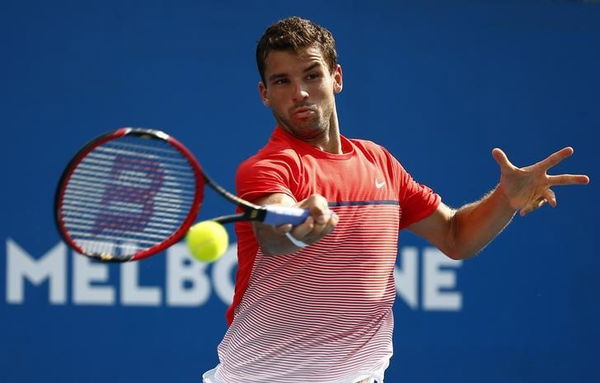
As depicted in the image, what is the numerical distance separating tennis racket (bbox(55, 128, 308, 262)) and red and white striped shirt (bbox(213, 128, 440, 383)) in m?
0.19

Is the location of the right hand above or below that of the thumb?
below

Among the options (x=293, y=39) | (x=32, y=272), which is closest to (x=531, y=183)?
(x=293, y=39)

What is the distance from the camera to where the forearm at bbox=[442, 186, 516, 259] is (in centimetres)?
351

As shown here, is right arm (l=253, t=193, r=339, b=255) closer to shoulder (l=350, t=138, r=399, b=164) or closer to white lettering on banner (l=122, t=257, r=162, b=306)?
shoulder (l=350, t=138, r=399, b=164)

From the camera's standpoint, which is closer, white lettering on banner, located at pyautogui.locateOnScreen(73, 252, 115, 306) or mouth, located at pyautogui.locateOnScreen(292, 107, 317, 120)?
mouth, located at pyautogui.locateOnScreen(292, 107, 317, 120)

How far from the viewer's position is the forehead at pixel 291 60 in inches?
126

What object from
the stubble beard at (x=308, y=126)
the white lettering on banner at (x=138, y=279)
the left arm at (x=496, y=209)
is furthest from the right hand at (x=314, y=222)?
the white lettering on banner at (x=138, y=279)

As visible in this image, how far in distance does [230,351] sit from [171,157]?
2.09ft

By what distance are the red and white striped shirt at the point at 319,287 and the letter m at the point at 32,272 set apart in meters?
2.04

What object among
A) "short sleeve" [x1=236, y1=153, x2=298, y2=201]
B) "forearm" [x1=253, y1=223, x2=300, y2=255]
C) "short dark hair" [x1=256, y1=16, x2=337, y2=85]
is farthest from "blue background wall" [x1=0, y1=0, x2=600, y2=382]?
"forearm" [x1=253, y1=223, x2=300, y2=255]

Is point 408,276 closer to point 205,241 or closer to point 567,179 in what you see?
point 567,179

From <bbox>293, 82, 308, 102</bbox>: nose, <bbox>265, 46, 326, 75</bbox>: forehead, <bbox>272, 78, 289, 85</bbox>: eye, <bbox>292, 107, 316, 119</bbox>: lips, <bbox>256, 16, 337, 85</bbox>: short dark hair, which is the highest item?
<bbox>256, 16, 337, 85</bbox>: short dark hair

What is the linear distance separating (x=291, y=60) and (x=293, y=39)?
65mm

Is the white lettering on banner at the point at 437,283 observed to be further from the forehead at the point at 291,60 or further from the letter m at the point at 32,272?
the forehead at the point at 291,60
